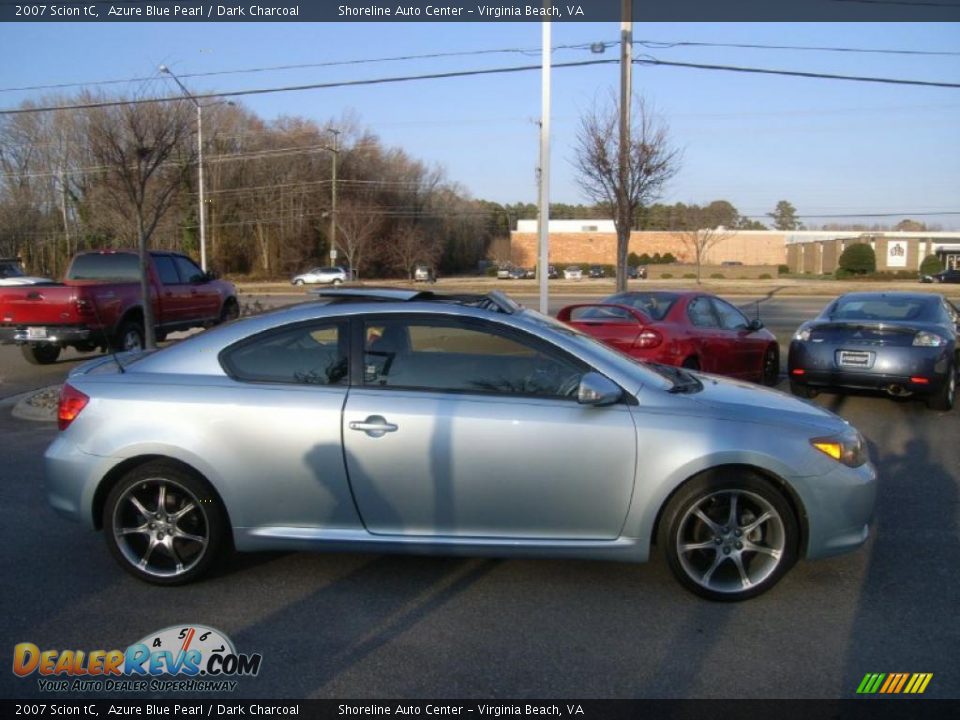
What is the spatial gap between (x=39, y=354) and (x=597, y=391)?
1279cm

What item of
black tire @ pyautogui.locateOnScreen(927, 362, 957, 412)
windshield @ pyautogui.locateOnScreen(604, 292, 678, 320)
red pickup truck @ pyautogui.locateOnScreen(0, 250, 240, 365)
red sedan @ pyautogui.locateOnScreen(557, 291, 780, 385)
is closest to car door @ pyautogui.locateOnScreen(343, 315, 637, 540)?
red sedan @ pyautogui.locateOnScreen(557, 291, 780, 385)

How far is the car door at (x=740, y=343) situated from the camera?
34.3 ft

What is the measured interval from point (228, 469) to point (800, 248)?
10106 centimetres

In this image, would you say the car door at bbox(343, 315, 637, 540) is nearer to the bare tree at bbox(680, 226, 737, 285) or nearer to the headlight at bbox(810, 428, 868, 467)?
the headlight at bbox(810, 428, 868, 467)

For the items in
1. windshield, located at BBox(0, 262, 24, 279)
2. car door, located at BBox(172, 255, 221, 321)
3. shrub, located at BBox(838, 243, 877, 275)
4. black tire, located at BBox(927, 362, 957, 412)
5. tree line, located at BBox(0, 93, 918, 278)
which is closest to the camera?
black tire, located at BBox(927, 362, 957, 412)

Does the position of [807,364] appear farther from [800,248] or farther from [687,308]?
[800,248]

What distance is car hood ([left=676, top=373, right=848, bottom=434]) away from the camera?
4.40 m

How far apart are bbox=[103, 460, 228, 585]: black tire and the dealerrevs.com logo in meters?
0.58

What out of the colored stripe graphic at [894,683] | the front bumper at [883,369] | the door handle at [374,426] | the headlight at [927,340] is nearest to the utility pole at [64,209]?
the front bumper at [883,369]

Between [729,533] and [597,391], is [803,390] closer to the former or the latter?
[729,533]

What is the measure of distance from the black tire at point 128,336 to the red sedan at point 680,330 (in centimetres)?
723

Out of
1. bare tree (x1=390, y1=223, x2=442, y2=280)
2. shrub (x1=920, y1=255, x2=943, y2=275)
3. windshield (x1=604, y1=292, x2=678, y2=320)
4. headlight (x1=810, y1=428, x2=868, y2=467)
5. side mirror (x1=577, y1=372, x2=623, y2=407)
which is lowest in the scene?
headlight (x1=810, y1=428, x2=868, y2=467)

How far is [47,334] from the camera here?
1256cm
